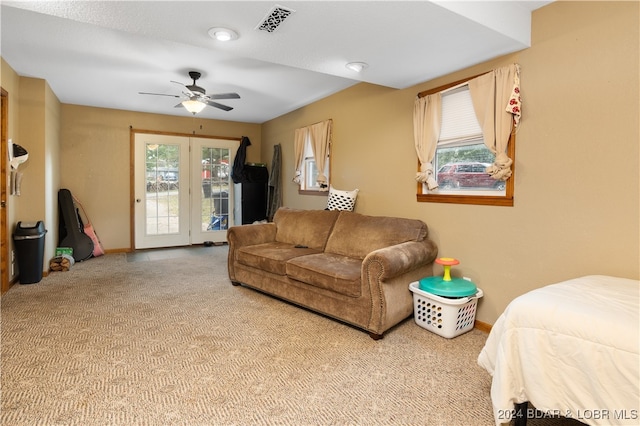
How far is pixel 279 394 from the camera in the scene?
1862mm

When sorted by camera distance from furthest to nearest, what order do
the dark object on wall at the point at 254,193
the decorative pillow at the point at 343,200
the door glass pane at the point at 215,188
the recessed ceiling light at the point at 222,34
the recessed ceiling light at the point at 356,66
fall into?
the door glass pane at the point at 215,188 < the dark object on wall at the point at 254,193 < the decorative pillow at the point at 343,200 < the recessed ceiling light at the point at 356,66 < the recessed ceiling light at the point at 222,34

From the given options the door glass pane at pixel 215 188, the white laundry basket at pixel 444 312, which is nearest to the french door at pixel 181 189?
the door glass pane at pixel 215 188

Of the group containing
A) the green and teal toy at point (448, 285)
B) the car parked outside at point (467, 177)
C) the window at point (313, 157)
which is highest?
the window at point (313, 157)

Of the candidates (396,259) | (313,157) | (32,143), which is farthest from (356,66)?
(32,143)

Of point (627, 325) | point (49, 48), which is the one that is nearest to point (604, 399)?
point (627, 325)

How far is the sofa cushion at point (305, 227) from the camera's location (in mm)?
3842

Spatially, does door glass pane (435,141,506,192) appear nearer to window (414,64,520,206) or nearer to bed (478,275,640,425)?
window (414,64,520,206)

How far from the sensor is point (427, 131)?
3205 mm

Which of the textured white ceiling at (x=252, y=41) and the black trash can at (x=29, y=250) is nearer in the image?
the textured white ceiling at (x=252, y=41)

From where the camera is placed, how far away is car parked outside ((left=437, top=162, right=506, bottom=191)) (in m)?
2.82

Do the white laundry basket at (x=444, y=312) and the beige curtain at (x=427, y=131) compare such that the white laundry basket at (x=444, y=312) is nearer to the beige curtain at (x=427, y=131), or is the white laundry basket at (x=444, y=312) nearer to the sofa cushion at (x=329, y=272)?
the sofa cushion at (x=329, y=272)

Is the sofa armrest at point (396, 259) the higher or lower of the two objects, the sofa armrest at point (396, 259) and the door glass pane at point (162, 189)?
the lower

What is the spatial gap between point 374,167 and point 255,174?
10.0 feet

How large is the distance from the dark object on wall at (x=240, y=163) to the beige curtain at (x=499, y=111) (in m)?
4.48
